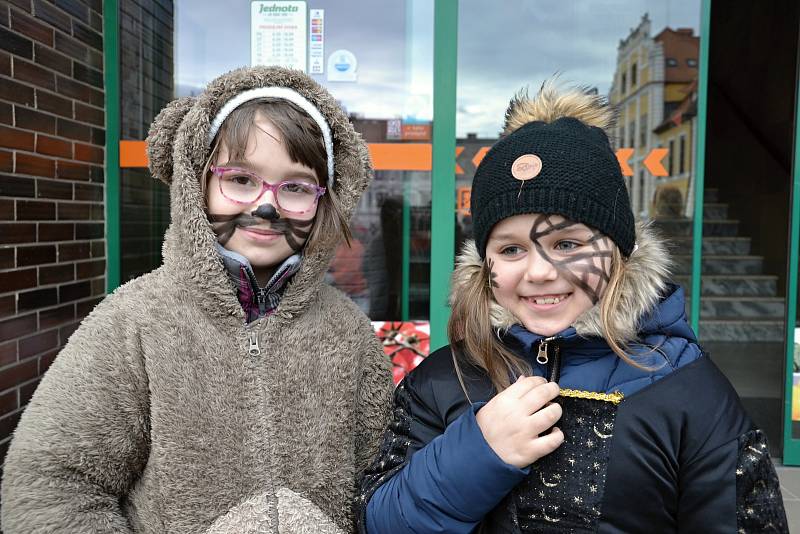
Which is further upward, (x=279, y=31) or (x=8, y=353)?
(x=279, y=31)

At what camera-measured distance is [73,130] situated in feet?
11.1

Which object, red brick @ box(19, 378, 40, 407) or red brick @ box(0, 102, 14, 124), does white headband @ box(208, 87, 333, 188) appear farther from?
red brick @ box(19, 378, 40, 407)

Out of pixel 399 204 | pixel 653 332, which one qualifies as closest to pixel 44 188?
pixel 399 204

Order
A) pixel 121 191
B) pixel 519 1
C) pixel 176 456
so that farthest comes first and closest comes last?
pixel 519 1, pixel 121 191, pixel 176 456

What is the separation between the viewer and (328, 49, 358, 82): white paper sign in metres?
3.87

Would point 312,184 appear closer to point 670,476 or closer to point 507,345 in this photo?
point 507,345

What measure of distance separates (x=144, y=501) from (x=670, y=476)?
1.12m

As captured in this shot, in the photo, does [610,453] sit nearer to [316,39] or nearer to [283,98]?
[283,98]

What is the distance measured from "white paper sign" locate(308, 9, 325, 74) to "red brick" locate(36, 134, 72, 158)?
4.63 feet

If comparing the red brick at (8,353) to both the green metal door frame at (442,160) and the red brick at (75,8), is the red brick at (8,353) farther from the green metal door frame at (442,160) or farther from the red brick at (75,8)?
the green metal door frame at (442,160)

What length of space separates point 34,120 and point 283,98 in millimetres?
2018

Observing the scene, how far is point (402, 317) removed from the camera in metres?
3.94

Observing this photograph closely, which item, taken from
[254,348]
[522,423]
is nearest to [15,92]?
[254,348]

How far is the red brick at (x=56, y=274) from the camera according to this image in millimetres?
3107
